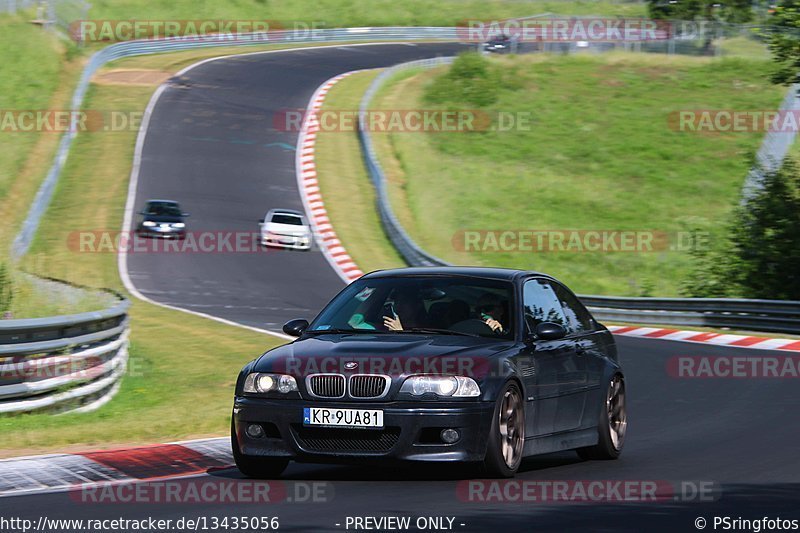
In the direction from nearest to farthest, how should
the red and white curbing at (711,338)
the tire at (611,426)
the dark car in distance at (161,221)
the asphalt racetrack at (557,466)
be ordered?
the asphalt racetrack at (557,466)
the tire at (611,426)
the red and white curbing at (711,338)
the dark car in distance at (161,221)

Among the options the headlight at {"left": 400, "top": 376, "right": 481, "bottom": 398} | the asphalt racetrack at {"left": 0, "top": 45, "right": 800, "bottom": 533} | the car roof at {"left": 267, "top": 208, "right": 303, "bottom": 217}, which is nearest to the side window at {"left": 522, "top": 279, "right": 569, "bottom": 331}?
the asphalt racetrack at {"left": 0, "top": 45, "right": 800, "bottom": 533}

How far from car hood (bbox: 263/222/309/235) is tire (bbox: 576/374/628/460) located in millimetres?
27403

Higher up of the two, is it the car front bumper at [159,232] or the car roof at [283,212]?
the car roof at [283,212]

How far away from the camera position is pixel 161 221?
37531mm

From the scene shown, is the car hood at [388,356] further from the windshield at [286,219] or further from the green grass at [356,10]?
the green grass at [356,10]

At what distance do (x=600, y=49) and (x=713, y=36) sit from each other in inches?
210

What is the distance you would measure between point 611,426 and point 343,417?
293 cm

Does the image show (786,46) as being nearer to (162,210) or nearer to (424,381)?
(162,210)

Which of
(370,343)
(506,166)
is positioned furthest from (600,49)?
(370,343)

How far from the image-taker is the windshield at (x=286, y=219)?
38062mm

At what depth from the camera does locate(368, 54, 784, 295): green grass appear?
129ft

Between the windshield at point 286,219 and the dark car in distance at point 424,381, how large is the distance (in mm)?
28110

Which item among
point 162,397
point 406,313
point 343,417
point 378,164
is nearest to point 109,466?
point 343,417

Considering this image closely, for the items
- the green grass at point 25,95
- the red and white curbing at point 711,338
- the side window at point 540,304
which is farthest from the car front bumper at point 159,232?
the side window at point 540,304
